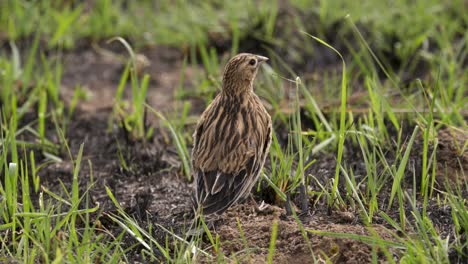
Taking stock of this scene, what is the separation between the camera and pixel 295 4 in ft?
26.7

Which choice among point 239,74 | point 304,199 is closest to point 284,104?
point 239,74

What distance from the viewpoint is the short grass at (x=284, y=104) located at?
4305mm

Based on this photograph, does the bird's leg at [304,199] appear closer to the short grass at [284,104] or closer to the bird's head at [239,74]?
the short grass at [284,104]

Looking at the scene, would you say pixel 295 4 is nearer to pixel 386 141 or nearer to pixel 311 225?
pixel 386 141

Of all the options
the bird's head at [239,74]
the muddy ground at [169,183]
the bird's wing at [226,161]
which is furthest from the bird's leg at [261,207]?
the bird's head at [239,74]

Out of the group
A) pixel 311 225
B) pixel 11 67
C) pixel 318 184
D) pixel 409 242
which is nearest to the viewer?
pixel 409 242

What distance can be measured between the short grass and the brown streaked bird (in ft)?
0.61

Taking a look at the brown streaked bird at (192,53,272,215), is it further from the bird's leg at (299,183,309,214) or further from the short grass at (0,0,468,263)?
the bird's leg at (299,183,309,214)

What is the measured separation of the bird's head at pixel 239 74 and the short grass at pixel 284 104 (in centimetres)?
26

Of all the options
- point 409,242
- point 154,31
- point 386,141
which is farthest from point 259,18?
point 409,242

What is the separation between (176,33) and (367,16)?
1828 millimetres

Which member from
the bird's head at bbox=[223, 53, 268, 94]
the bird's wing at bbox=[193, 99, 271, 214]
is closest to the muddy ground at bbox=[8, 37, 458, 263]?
the bird's wing at bbox=[193, 99, 271, 214]

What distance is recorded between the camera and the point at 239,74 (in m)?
5.24

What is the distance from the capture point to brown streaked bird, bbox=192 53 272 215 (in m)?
4.63
